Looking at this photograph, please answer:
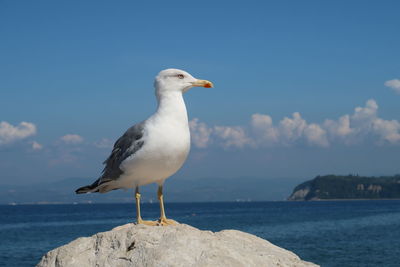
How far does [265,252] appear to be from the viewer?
7.44 m

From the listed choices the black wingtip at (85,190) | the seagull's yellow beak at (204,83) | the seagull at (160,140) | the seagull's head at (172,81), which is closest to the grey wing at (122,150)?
the seagull at (160,140)

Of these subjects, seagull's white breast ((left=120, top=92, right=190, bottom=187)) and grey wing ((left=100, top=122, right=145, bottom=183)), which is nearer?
seagull's white breast ((left=120, top=92, right=190, bottom=187))

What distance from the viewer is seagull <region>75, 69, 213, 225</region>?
317 inches

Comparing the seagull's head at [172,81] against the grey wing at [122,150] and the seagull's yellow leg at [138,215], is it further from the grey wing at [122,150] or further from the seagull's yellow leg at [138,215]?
the seagull's yellow leg at [138,215]

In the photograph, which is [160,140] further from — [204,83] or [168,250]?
[168,250]

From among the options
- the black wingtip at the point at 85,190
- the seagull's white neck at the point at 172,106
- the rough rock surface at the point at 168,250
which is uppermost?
the seagull's white neck at the point at 172,106

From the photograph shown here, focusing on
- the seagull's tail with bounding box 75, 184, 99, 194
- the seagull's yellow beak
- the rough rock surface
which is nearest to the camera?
the rough rock surface

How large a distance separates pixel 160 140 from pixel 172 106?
21.3 inches

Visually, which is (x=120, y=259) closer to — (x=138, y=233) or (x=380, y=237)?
(x=138, y=233)

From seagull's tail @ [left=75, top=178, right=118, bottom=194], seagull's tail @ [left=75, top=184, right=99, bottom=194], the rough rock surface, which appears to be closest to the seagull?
seagull's tail @ [left=75, top=178, right=118, bottom=194]

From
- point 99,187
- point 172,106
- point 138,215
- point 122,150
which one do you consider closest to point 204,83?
point 172,106

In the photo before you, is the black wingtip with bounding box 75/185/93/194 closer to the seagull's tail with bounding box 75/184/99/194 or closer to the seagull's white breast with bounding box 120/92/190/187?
the seagull's tail with bounding box 75/184/99/194

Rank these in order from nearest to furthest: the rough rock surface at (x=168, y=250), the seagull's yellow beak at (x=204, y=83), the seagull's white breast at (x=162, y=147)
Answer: the rough rock surface at (x=168, y=250) → the seagull's white breast at (x=162, y=147) → the seagull's yellow beak at (x=204, y=83)

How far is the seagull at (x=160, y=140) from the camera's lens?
805 cm
